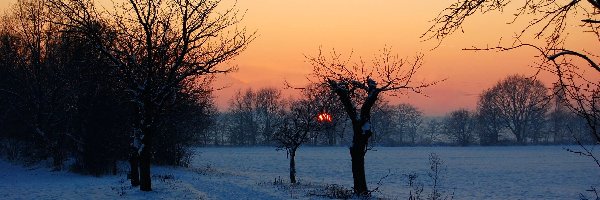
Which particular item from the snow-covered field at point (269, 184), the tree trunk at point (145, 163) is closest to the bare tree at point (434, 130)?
the snow-covered field at point (269, 184)

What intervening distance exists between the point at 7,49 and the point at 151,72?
2645cm

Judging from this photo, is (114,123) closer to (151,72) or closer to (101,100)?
(101,100)

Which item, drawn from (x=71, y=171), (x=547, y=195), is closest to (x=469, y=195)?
(x=547, y=195)

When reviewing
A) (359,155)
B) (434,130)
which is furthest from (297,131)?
(434,130)

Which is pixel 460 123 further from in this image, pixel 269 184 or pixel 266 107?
pixel 269 184

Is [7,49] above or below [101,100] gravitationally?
above

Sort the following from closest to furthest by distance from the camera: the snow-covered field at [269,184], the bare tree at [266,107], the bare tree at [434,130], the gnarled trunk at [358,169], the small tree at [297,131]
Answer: the snow-covered field at [269,184] < the gnarled trunk at [358,169] < the small tree at [297,131] < the bare tree at [266,107] < the bare tree at [434,130]

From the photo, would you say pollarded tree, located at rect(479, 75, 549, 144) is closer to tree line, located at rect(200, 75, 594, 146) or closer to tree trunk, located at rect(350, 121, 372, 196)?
tree line, located at rect(200, 75, 594, 146)

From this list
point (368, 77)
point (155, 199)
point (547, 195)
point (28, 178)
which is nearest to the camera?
point (155, 199)

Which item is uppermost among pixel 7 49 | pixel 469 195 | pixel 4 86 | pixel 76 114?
pixel 7 49

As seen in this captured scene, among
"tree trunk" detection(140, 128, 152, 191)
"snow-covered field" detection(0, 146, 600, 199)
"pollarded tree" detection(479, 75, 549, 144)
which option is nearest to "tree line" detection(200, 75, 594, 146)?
"pollarded tree" detection(479, 75, 549, 144)

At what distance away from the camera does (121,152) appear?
33.6m

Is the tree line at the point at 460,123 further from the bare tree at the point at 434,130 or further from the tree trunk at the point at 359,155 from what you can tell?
the tree trunk at the point at 359,155

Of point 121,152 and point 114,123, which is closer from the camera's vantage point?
point 114,123
